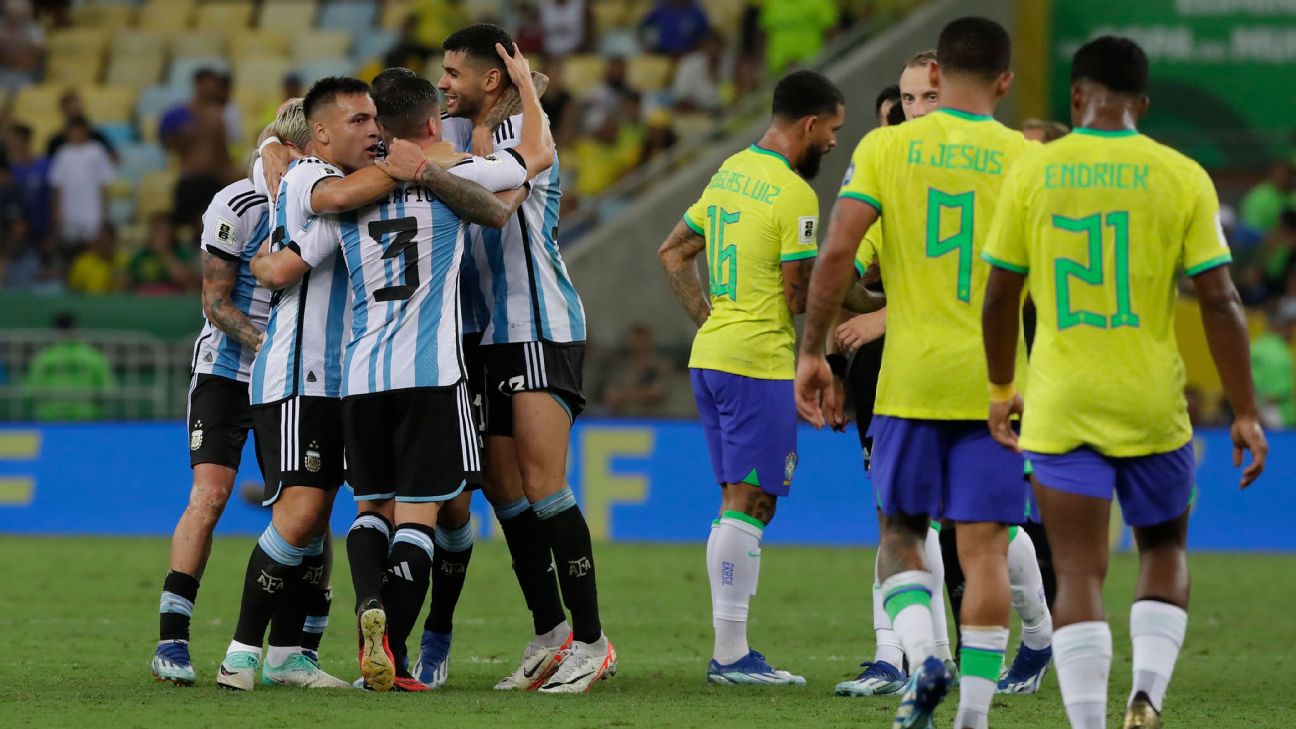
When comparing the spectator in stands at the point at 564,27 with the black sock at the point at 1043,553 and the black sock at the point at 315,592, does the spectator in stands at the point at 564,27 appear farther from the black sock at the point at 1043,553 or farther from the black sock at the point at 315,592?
the black sock at the point at 315,592

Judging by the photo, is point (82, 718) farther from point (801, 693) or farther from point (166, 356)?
point (166, 356)

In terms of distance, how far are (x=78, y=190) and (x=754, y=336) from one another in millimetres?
13723

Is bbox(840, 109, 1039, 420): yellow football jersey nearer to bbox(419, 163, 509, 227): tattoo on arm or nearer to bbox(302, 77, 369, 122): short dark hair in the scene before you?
bbox(419, 163, 509, 227): tattoo on arm

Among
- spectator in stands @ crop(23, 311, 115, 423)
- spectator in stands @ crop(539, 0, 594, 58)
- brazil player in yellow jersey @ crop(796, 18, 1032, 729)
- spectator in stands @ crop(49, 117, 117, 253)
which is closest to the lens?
brazil player in yellow jersey @ crop(796, 18, 1032, 729)

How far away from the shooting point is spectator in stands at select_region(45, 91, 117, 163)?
19.9 m

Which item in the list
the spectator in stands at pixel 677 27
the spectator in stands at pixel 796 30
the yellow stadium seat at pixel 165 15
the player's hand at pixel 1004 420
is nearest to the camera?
the player's hand at pixel 1004 420

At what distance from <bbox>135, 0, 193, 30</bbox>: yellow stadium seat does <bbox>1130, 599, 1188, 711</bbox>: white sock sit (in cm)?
1993

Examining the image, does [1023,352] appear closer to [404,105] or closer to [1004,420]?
[1004,420]

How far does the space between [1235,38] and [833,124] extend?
48.5ft

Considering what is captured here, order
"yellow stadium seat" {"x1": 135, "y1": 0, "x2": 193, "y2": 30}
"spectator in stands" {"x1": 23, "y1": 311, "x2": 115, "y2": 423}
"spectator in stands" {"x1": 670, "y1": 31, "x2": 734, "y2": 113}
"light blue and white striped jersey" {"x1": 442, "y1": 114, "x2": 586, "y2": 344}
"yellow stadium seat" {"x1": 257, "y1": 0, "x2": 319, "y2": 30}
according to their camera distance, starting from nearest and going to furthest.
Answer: "light blue and white striped jersey" {"x1": 442, "y1": 114, "x2": 586, "y2": 344}, "spectator in stands" {"x1": 23, "y1": 311, "x2": 115, "y2": 423}, "spectator in stands" {"x1": 670, "y1": 31, "x2": 734, "y2": 113}, "yellow stadium seat" {"x1": 257, "y1": 0, "x2": 319, "y2": 30}, "yellow stadium seat" {"x1": 135, "y1": 0, "x2": 193, "y2": 30}

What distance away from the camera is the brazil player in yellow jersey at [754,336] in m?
7.45

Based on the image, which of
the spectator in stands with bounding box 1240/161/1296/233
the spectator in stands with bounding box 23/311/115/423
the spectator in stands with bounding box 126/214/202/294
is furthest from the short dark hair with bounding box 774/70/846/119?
the spectator in stands with bounding box 1240/161/1296/233

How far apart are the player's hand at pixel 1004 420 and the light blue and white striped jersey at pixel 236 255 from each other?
327 centimetres

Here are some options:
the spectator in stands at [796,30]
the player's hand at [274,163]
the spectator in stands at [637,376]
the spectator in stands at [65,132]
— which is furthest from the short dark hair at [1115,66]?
the spectator in stands at [65,132]
